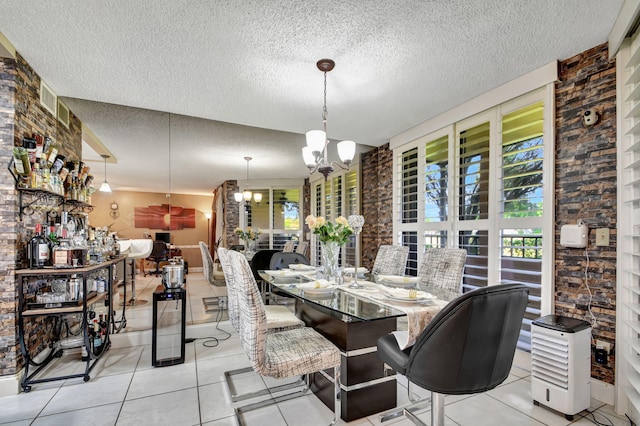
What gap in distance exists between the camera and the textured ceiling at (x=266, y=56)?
1.80m

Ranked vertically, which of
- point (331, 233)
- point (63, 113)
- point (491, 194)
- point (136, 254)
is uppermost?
point (63, 113)

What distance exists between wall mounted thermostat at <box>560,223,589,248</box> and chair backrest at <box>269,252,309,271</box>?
2.57 metres

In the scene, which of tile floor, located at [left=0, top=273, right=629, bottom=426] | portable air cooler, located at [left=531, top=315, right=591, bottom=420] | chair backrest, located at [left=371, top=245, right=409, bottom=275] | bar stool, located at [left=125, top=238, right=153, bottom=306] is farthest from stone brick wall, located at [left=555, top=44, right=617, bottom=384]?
bar stool, located at [left=125, top=238, right=153, bottom=306]

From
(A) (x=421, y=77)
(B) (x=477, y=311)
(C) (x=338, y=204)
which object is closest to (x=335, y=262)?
(B) (x=477, y=311)

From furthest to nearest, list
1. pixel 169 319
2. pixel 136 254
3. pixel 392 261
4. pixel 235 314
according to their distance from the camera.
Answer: pixel 392 261, pixel 136 254, pixel 169 319, pixel 235 314

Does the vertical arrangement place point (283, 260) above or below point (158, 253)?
below

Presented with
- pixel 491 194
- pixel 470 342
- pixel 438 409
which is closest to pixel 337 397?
pixel 438 409

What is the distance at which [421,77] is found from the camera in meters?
2.61

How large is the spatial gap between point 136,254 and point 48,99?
5.23 ft

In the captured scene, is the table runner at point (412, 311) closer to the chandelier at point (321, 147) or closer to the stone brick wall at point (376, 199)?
the chandelier at point (321, 147)

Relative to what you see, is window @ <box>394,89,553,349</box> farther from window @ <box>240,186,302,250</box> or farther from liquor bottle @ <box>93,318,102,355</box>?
liquor bottle @ <box>93,318,102,355</box>

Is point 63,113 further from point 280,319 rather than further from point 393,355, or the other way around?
point 393,355

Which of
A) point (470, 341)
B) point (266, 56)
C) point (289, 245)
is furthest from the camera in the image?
point (289, 245)

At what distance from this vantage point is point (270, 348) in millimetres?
1822
